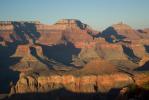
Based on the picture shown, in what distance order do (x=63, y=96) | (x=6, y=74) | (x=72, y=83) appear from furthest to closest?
(x=6, y=74) < (x=72, y=83) < (x=63, y=96)

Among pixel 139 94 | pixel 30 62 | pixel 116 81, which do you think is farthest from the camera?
pixel 30 62

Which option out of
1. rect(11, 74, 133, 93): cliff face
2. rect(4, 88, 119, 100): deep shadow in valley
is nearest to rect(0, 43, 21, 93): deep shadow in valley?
Answer: rect(11, 74, 133, 93): cliff face

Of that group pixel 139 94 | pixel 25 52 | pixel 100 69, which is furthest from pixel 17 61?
pixel 139 94

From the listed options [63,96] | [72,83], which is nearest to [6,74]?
[72,83]

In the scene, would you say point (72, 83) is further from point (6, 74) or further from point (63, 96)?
point (6, 74)

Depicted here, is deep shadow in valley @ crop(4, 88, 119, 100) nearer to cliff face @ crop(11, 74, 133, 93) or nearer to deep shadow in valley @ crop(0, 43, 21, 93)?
cliff face @ crop(11, 74, 133, 93)

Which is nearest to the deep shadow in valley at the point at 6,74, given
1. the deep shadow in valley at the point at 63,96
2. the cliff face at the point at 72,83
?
the cliff face at the point at 72,83

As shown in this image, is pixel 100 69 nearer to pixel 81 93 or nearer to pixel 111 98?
pixel 81 93

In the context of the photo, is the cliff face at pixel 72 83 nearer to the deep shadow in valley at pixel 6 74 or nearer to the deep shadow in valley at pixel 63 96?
the deep shadow in valley at pixel 63 96
